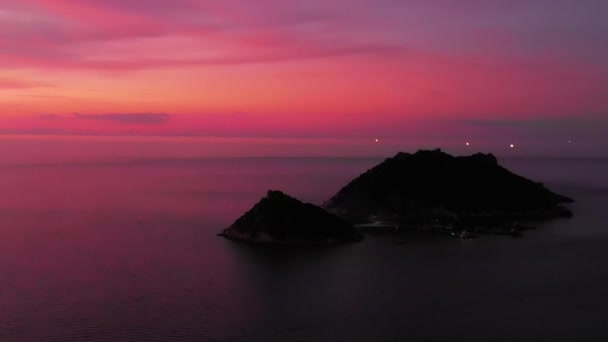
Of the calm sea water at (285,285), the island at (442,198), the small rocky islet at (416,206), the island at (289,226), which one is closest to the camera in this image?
the calm sea water at (285,285)

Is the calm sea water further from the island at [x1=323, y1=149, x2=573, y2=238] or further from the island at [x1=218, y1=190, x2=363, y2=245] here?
the island at [x1=323, y1=149, x2=573, y2=238]

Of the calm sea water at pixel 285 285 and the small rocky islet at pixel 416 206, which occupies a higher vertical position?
the small rocky islet at pixel 416 206

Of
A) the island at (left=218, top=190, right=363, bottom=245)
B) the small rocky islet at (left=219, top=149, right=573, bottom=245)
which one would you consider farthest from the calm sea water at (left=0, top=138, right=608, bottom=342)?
the small rocky islet at (left=219, top=149, right=573, bottom=245)

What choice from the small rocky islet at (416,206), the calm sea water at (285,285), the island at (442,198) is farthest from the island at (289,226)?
the island at (442,198)

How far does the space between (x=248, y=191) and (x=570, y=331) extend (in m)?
108

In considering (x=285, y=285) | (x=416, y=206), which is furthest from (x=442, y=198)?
(x=285, y=285)

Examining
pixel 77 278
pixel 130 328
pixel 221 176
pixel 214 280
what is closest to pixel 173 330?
pixel 130 328

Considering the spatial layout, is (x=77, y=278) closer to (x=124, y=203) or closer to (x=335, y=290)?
(x=335, y=290)

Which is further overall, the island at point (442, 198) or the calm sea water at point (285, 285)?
the island at point (442, 198)

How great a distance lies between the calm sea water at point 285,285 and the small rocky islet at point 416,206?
12.7ft

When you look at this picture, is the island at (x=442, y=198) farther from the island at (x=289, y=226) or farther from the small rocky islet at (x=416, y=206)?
the island at (x=289, y=226)

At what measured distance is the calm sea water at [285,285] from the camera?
136 ft

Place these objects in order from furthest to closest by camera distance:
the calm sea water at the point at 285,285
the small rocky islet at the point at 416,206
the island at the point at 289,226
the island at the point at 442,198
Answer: the island at the point at 442,198
the small rocky islet at the point at 416,206
the island at the point at 289,226
the calm sea water at the point at 285,285

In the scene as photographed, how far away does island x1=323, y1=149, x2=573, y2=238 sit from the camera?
92500mm
